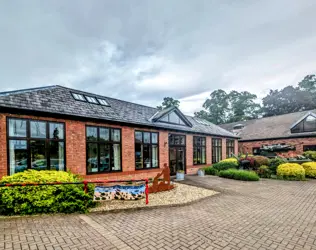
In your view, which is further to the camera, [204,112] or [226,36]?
[204,112]

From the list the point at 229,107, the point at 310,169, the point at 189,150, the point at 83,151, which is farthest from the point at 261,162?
the point at 229,107

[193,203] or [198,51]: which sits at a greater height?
[198,51]

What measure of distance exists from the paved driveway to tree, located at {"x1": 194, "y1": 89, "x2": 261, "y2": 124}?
1840 inches

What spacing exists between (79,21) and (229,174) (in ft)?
43.7

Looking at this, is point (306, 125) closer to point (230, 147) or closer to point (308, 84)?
point (230, 147)

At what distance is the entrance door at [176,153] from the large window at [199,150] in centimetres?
156

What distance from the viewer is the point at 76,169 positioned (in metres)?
9.12

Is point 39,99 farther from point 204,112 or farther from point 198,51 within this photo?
point 204,112

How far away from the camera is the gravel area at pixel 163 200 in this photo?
6.55 m

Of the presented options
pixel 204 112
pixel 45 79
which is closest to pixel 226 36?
pixel 45 79

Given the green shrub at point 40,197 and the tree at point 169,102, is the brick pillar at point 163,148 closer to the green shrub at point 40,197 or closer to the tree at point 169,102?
the green shrub at point 40,197

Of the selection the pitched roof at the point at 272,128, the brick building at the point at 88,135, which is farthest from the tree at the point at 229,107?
the brick building at the point at 88,135

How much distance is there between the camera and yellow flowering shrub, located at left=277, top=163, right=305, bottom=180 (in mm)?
12641

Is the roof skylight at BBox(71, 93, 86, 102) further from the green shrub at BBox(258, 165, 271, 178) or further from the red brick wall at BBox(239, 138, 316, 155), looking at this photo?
the red brick wall at BBox(239, 138, 316, 155)
